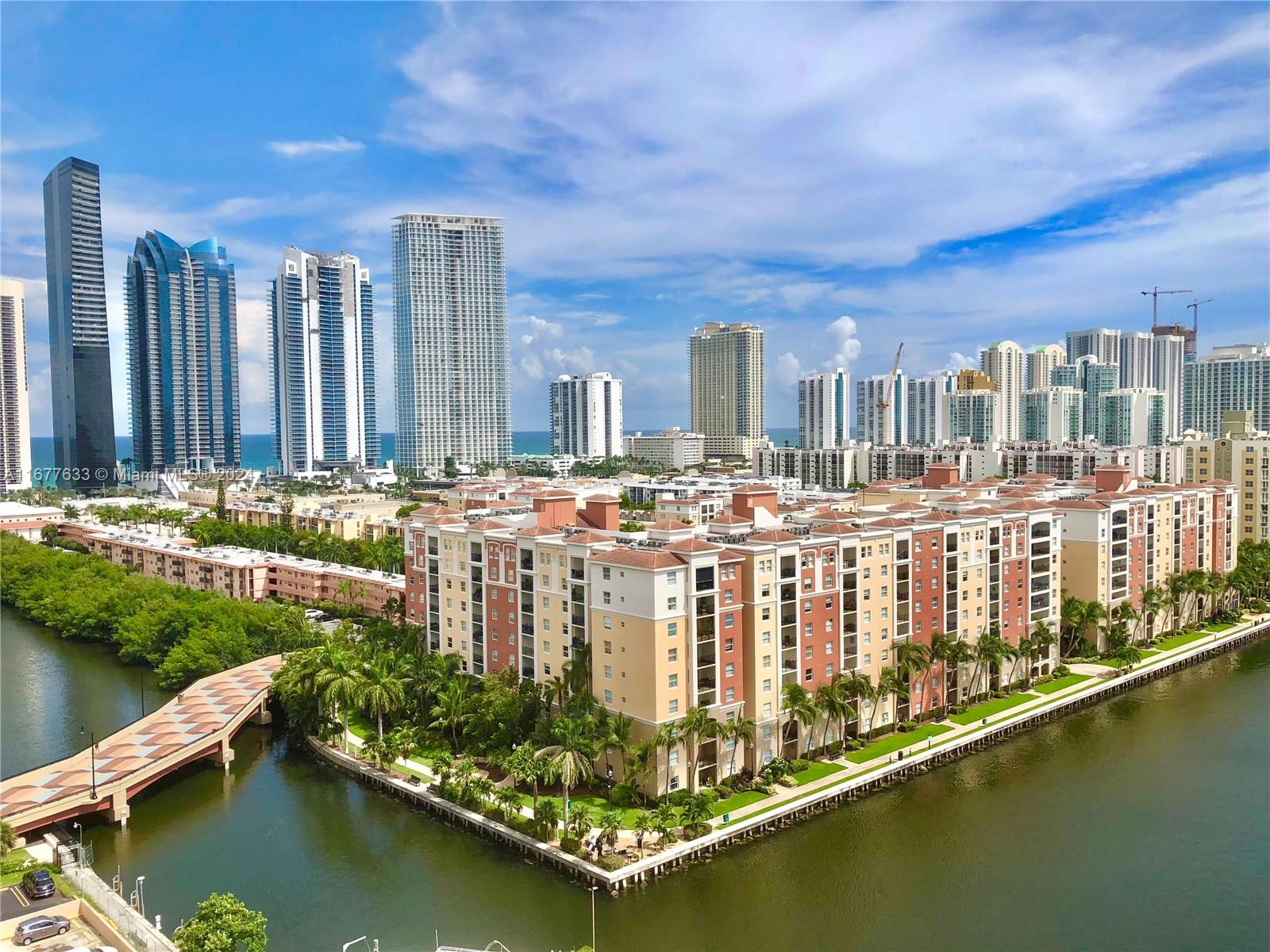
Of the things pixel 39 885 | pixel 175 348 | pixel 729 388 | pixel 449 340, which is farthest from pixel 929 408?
pixel 39 885

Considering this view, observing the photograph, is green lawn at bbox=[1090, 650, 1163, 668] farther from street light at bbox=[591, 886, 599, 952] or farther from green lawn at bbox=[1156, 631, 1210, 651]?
street light at bbox=[591, 886, 599, 952]

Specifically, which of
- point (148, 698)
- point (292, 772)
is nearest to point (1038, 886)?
point (292, 772)

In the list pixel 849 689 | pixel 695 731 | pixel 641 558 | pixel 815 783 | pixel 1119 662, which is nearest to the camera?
pixel 695 731

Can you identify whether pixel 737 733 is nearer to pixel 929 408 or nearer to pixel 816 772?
pixel 816 772

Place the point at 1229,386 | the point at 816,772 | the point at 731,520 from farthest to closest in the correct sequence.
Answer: the point at 1229,386 → the point at 731,520 → the point at 816,772

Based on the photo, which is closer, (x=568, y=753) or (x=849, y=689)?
(x=568, y=753)

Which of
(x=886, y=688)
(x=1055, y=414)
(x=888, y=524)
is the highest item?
(x=1055, y=414)

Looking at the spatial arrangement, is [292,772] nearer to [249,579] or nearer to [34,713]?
[34,713]
